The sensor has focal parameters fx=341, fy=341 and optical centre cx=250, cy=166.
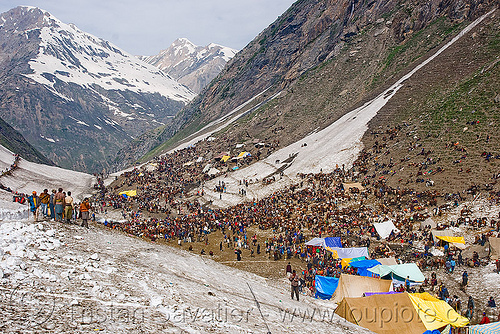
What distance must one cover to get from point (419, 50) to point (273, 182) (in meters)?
43.1

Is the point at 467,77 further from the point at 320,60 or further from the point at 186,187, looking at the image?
the point at 320,60

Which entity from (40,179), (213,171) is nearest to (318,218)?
(213,171)

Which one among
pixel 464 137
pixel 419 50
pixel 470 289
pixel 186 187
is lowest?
pixel 470 289

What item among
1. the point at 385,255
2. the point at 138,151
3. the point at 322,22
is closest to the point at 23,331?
the point at 385,255

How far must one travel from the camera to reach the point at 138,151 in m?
189

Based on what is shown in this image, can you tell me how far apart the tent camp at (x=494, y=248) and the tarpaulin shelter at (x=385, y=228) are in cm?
771

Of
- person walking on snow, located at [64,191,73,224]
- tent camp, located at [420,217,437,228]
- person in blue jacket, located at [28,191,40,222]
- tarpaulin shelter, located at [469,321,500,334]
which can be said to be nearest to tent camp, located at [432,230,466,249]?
tent camp, located at [420,217,437,228]

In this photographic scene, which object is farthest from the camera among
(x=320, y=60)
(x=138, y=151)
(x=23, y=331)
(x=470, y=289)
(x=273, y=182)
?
(x=138, y=151)

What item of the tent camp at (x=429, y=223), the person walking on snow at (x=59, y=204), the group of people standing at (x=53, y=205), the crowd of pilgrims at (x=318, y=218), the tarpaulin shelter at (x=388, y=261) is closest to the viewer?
the group of people standing at (x=53, y=205)

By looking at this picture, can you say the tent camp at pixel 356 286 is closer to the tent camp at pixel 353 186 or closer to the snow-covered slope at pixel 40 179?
the tent camp at pixel 353 186

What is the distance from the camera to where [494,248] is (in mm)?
22109

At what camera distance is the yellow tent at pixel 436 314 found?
1529cm

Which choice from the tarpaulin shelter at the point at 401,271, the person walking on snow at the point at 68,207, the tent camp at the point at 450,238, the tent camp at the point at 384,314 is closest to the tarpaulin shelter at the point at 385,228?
the tent camp at the point at 450,238

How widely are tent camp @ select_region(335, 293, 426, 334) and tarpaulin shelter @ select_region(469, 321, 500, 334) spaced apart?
190cm
